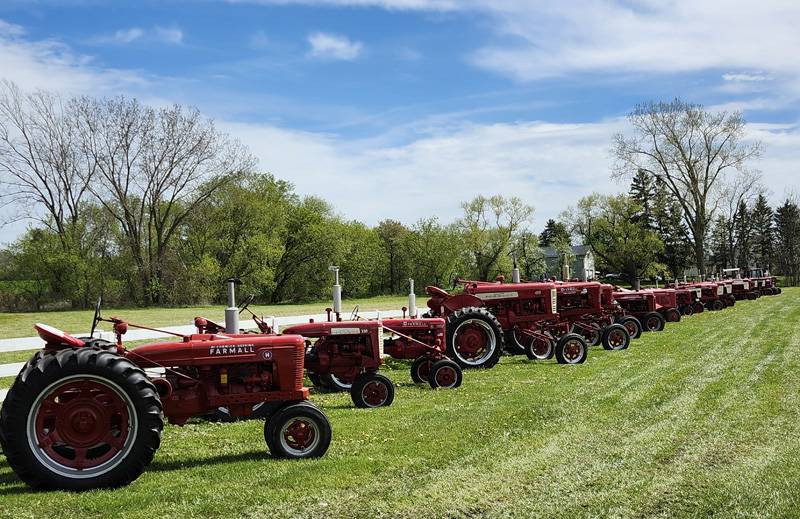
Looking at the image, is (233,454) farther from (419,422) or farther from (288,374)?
(419,422)

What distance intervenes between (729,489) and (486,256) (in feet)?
200

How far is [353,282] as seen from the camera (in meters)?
58.3

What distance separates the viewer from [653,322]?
1931 cm

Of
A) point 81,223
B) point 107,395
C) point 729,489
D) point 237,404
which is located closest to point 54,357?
point 107,395

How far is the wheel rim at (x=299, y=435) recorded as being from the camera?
20.3 ft

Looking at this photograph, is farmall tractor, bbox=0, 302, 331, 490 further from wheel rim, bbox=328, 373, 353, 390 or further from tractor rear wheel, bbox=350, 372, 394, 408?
wheel rim, bbox=328, 373, 353, 390

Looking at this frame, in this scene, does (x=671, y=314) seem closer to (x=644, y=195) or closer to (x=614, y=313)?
(x=614, y=313)

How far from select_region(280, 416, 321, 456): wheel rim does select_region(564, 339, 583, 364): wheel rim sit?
7.51 m

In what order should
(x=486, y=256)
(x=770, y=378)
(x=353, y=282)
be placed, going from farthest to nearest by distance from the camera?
1. (x=486, y=256)
2. (x=353, y=282)
3. (x=770, y=378)

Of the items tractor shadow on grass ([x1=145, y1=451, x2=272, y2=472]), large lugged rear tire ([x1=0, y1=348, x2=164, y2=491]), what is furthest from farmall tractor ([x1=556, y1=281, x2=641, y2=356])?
large lugged rear tire ([x1=0, y1=348, x2=164, y2=491])

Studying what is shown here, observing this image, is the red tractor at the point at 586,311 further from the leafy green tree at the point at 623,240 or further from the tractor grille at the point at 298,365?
the leafy green tree at the point at 623,240

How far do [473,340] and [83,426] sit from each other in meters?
8.08

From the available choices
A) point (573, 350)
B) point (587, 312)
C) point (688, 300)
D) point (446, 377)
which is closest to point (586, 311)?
point (587, 312)

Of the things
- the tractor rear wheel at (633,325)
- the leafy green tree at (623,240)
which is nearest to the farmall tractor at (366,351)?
the tractor rear wheel at (633,325)
